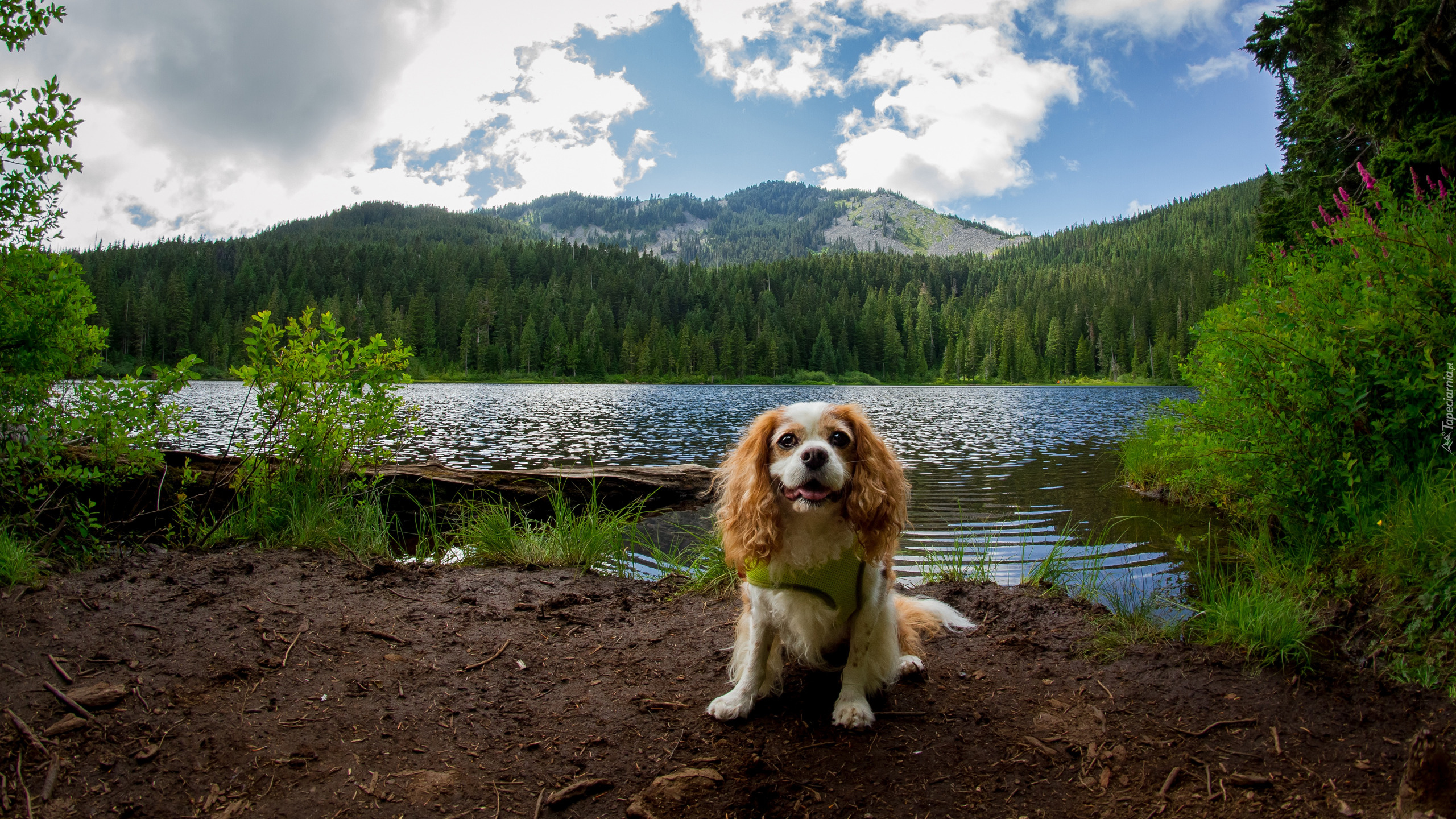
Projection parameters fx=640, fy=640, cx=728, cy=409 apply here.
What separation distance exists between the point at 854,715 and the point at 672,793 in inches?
39.7

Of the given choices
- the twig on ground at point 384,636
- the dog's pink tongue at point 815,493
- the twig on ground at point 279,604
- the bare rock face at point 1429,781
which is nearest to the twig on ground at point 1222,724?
the bare rock face at point 1429,781

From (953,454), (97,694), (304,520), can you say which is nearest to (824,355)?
(953,454)

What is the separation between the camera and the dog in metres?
3.21

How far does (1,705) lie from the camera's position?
2602 mm

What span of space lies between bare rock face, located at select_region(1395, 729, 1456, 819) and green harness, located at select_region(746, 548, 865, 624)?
193 cm

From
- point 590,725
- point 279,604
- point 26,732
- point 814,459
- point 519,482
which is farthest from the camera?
point 519,482

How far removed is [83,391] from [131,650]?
2309 millimetres

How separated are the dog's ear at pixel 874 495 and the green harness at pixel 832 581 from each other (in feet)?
0.33

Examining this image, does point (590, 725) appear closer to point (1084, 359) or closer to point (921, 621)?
point (921, 621)

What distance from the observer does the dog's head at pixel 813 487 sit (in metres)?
3.17

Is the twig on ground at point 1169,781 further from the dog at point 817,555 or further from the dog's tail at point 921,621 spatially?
the dog's tail at point 921,621

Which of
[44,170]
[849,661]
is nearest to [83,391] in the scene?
[44,170]

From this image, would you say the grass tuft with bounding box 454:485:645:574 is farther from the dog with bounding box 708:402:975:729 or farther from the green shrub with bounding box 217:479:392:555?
the dog with bounding box 708:402:975:729

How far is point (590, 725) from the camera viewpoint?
310 centimetres
